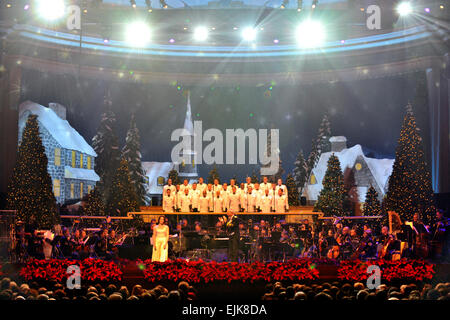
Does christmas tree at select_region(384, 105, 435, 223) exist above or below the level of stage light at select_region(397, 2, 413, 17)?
below

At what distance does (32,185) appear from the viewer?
60.4 ft

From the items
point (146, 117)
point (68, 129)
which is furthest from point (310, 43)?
point (68, 129)

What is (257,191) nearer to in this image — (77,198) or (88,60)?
(77,198)

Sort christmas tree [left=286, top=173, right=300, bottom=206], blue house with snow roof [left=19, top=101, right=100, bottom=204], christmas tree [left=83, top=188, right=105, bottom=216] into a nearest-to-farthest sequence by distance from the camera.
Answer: christmas tree [left=83, top=188, right=105, bottom=216] < blue house with snow roof [left=19, top=101, right=100, bottom=204] < christmas tree [left=286, top=173, right=300, bottom=206]

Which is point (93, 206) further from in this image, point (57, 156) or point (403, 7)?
point (403, 7)

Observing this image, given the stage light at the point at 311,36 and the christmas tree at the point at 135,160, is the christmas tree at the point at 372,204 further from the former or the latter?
the christmas tree at the point at 135,160

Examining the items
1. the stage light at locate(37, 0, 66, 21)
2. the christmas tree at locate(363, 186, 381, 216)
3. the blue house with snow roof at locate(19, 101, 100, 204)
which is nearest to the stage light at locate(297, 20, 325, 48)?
the christmas tree at locate(363, 186, 381, 216)

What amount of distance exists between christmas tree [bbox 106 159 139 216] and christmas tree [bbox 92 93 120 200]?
1585mm

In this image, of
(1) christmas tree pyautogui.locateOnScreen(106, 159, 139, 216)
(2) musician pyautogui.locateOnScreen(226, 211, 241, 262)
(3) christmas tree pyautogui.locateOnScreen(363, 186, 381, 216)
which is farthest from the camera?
(1) christmas tree pyautogui.locateOnScreen(106, 159, 139, 216)

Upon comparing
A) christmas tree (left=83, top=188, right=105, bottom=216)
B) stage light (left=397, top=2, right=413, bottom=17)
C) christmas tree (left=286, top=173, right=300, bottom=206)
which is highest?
stage light (left=397, top=2, right=413, bottom=17)

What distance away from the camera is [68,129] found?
22312mm

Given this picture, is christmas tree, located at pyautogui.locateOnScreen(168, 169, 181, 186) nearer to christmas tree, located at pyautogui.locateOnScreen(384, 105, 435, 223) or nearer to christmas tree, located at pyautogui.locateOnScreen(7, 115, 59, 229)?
christmas tree, located at pyautogui.locateOnScreen(7, 115, 59, 229)

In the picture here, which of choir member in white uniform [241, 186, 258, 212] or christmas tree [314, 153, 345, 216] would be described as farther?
christmas tree [314, 153, 345, 216]

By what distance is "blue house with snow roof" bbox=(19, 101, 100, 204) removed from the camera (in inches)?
855
